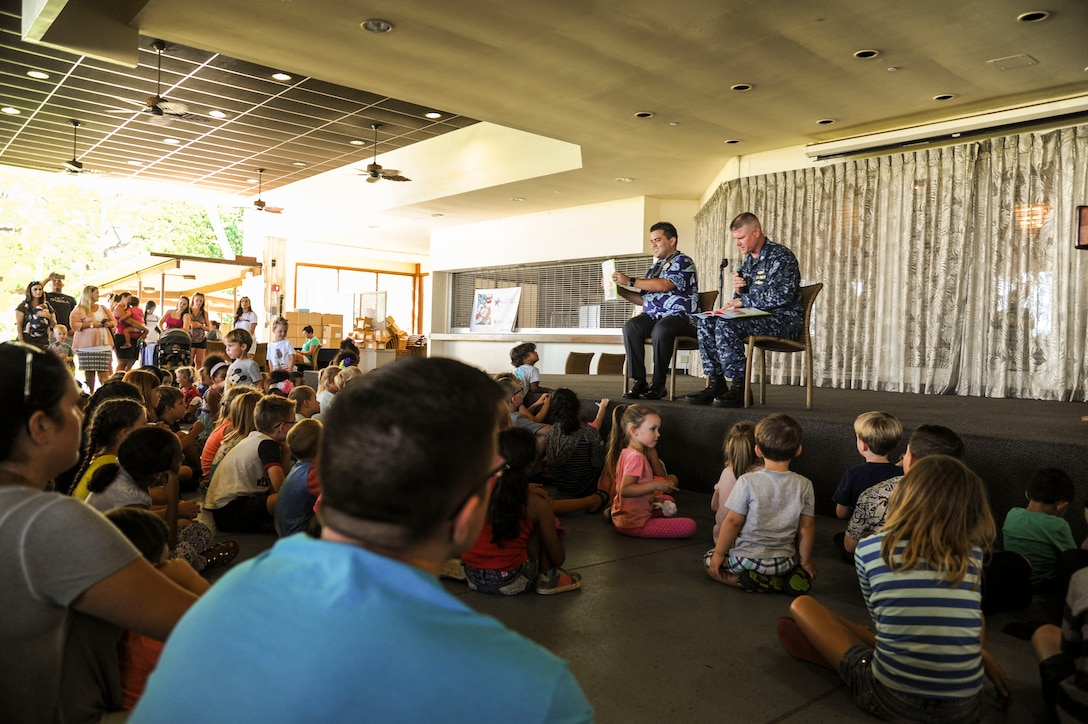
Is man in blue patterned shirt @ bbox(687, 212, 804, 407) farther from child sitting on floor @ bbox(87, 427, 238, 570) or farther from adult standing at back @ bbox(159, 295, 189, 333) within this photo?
adult standing at back @ bbox(159, 295, 189, 333)

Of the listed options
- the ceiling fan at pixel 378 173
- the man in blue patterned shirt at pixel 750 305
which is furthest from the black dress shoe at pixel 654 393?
the ceiling fan at pixel 378 173

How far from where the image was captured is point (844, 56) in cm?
619

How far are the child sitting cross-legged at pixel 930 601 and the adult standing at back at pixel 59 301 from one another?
31.0ft

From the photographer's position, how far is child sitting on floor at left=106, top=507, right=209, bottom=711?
5.32 feet

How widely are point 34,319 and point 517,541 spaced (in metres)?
7.59

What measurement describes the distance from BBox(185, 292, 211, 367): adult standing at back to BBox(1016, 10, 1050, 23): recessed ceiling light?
900 cm

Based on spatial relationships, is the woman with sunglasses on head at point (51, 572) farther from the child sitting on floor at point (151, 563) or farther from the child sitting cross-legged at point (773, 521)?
the child sitting cross-legged at point (773, 521)

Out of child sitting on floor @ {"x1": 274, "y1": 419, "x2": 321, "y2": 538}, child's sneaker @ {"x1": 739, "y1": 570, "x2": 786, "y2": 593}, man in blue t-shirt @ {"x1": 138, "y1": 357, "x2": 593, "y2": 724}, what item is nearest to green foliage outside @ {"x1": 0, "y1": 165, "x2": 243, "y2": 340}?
child sitting on floor @ {"x1": 274, "y1": 419, "x2": 321, "y2": 538}

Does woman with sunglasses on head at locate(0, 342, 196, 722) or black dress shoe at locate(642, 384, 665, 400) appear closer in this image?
woman with sunglasses on head at locate(0, 342, 196, 722)

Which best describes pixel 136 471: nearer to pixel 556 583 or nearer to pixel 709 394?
pixel 556 583

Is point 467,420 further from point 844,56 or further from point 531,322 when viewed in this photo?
point 531,322

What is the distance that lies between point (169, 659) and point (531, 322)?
13417 mm

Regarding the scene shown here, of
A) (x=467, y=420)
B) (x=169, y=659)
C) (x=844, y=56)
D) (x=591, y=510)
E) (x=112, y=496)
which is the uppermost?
(x=844, y=56)

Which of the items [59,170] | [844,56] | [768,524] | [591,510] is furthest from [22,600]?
[59,170]
